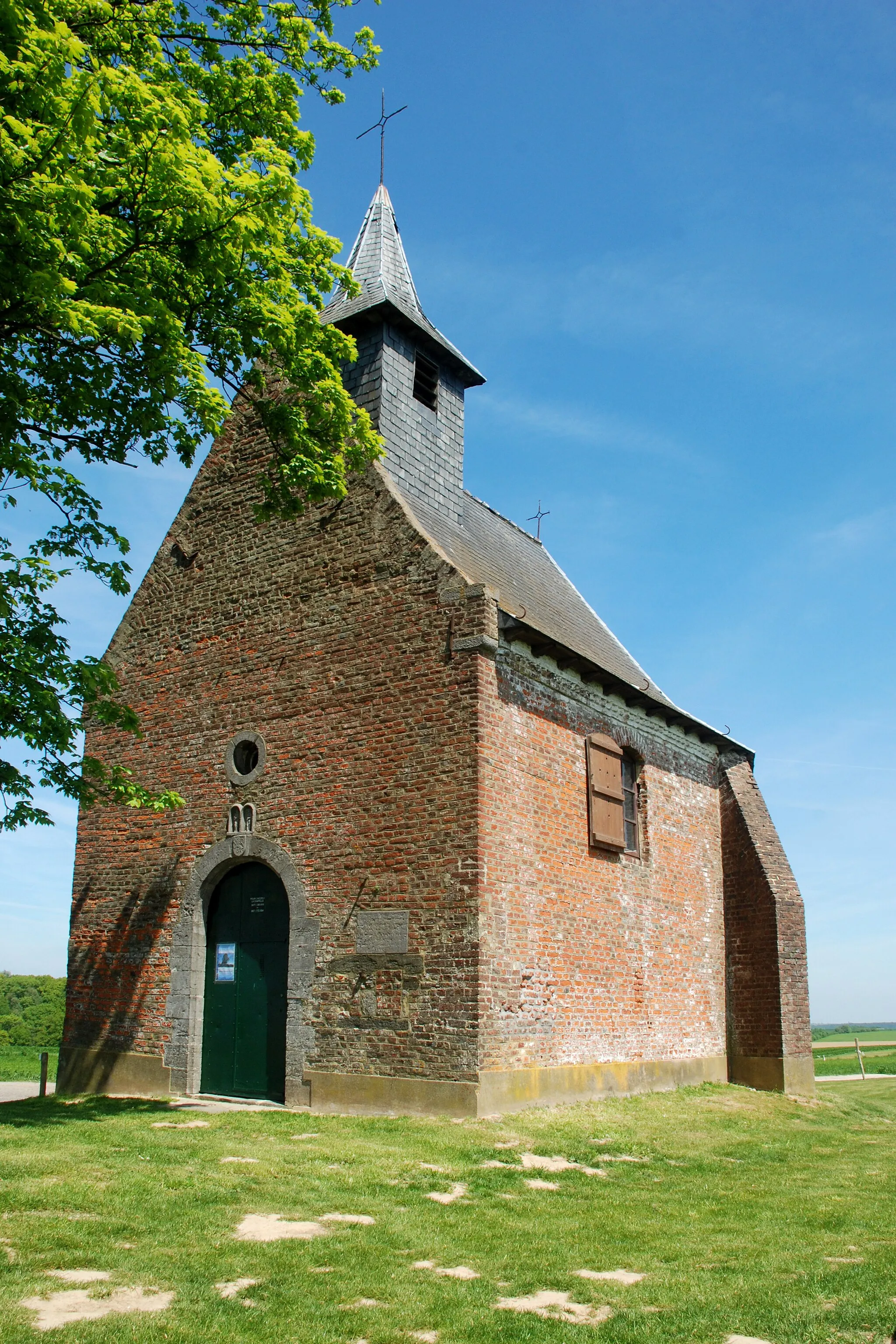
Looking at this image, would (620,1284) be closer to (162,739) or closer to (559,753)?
(559,753)

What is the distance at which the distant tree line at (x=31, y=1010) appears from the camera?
27.7 metres

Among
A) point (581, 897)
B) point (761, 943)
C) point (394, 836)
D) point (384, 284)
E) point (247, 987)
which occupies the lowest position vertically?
point (247, 987)

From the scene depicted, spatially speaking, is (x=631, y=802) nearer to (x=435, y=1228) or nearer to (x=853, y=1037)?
(x=435, y=1228)

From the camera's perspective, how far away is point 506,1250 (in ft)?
20.1

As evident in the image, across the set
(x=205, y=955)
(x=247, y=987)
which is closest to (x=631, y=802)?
(x=247, y=987)

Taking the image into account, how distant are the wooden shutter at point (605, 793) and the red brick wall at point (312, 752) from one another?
307 centimetres

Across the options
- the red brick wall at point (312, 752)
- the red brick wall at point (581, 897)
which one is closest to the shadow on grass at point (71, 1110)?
the red brick wall at point (312, 752)

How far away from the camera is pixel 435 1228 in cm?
652

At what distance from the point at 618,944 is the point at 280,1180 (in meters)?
7.49

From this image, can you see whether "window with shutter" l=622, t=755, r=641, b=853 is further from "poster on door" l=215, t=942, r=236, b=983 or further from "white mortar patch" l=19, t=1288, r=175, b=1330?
A: "white mortar patch" l=19, t=1288, r=175, b=1330

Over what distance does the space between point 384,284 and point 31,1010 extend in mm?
24268

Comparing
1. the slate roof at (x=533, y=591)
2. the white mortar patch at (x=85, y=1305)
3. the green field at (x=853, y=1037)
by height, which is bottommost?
the green field at (x=853, y=1037)

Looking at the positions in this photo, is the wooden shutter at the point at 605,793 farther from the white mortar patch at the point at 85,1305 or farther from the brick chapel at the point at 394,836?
the white mortar patch at the point at 85,1305

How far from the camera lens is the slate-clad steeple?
1441 centimetres
